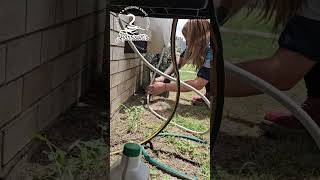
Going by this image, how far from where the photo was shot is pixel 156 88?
3.67 feet

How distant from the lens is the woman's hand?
1121 mm

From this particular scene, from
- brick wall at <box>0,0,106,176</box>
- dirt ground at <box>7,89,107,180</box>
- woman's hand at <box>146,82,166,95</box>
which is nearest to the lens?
brick wall at <box>0,0,106,176</box>

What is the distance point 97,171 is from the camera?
1.03 metres

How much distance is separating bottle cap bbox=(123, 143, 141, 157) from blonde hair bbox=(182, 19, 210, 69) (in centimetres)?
28

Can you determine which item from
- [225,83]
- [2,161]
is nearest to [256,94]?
[225,83]

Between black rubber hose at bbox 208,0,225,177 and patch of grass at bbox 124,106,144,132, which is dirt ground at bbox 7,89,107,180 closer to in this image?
patch of grass at bbox 124,106,144,132

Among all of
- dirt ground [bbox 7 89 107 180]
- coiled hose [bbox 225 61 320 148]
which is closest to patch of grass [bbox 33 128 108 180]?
dirt ground [bbox 7 89 107 180]

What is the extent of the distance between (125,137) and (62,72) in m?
0.28

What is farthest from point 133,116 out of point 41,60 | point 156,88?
point 41,60

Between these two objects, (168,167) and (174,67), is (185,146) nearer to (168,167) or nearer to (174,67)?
(168,167)

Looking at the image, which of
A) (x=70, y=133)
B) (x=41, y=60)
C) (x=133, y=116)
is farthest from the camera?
(x=133, y=116)

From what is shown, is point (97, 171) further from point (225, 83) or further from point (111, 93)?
point (225, 83)

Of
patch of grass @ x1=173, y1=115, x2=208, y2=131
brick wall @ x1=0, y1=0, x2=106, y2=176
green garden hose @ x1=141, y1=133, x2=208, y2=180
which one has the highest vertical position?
brick wall @ x1=0, y1=0, x2=106, y2=176

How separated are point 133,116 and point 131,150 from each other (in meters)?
0.11
